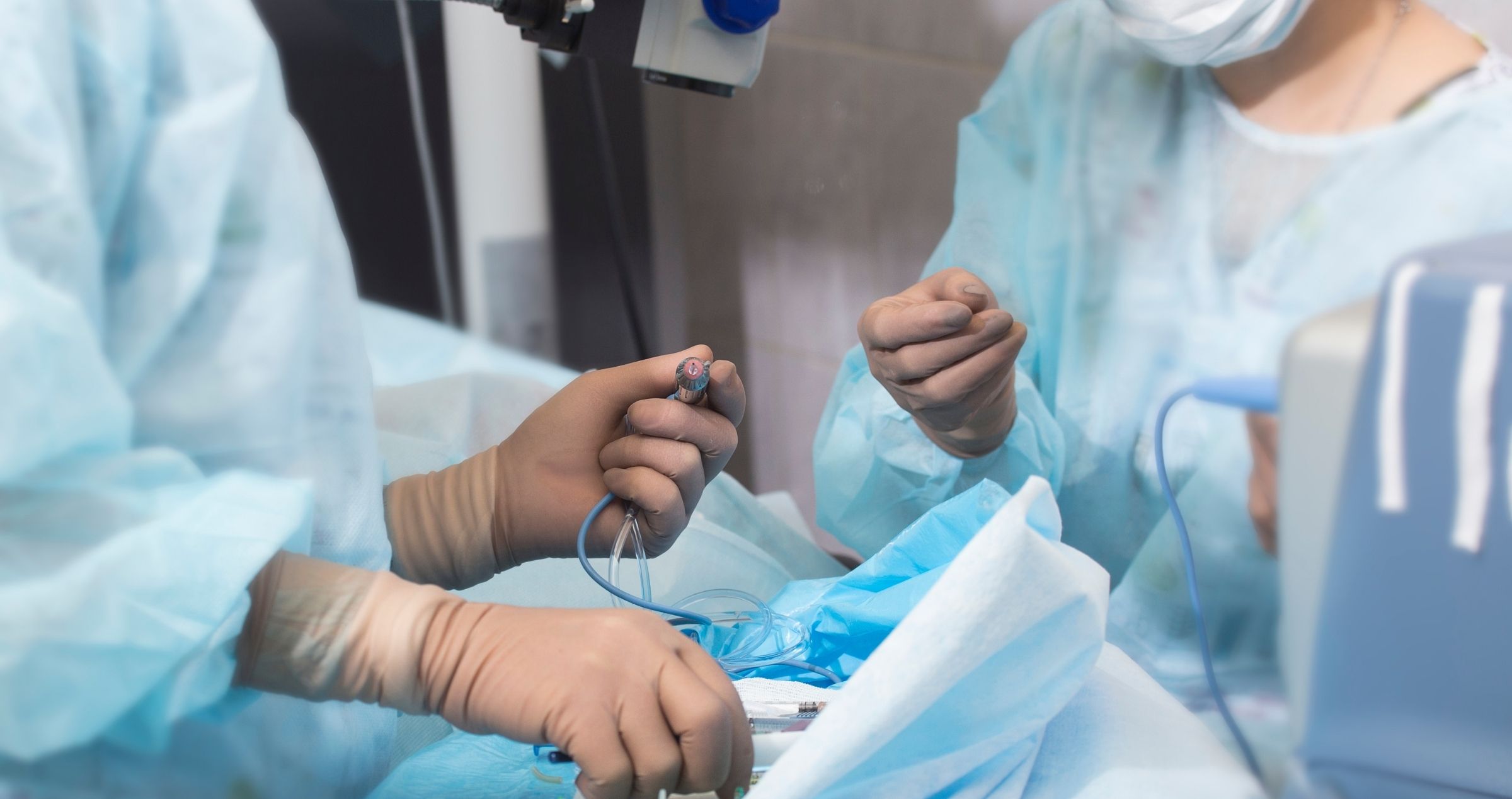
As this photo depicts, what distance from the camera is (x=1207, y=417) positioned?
0.47 m

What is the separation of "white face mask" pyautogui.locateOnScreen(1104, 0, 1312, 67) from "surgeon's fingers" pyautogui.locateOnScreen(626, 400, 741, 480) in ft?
1.15

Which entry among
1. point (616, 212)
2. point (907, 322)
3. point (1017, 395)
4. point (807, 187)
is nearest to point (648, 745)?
point (907, 322)

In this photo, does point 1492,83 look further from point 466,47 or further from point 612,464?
point 466,47

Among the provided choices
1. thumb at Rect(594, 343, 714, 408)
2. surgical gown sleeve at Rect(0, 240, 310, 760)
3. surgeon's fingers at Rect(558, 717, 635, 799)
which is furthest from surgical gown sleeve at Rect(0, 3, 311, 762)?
thumb at Rect(594, 343, 714, 408)

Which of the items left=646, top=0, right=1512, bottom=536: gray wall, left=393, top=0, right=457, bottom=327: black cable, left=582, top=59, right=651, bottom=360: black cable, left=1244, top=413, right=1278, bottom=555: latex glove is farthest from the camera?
left=582, top=59, right=651, bottom=360: black cable

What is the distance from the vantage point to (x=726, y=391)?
65 cm

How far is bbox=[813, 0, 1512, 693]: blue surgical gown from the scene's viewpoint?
45 centimetres

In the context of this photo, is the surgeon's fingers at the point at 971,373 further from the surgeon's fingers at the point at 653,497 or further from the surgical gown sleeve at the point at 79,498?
the surgical gown sleeve at the point at 79,498

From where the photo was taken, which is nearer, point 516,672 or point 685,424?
point 516,672

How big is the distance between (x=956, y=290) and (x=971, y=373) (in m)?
0.05

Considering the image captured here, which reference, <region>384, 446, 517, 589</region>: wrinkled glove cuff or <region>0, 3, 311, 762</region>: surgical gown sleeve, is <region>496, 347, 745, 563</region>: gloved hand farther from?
<region>0, 3, 311, 762</region>: surgical gown sleeve

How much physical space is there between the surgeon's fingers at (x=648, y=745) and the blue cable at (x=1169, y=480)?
0.74ft

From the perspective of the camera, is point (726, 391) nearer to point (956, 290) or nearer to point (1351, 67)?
point (956, 290)

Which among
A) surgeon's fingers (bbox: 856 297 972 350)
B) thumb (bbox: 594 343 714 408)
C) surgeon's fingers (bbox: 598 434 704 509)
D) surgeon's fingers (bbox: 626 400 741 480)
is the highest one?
surgeon's fingers (bbox: 856 297 972 350)
